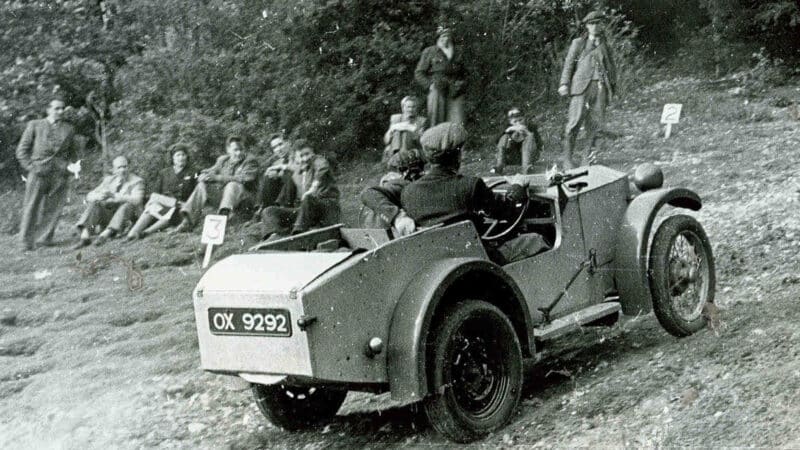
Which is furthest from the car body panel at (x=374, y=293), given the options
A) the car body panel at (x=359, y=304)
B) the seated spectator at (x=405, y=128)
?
the seated spectator at (x=405, y=128)

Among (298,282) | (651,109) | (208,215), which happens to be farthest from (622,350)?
(208,215)

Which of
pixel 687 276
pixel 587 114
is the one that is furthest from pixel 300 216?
pixel 687 276

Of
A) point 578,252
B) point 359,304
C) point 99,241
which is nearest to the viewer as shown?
point 359,304

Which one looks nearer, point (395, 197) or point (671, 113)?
point (395, 197)

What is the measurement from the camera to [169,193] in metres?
8.17

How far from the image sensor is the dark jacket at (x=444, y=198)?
15.5ft

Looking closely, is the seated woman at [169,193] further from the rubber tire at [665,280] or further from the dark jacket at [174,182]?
the rubber tire at [665,280]

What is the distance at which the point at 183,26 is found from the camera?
825 centimetres

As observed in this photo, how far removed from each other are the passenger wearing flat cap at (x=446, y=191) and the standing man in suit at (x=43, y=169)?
13.1 ft

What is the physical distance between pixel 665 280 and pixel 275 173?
4.01 metres

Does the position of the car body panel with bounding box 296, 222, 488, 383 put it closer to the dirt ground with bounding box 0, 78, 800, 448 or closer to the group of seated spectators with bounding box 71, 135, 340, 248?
the dirt ground with bounding box 0, 78, 800, 448

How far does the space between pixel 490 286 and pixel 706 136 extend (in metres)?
3.72

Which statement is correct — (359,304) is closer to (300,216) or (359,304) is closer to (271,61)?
(300,216)

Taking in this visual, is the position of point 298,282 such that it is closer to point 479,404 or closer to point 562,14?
point 479,404
